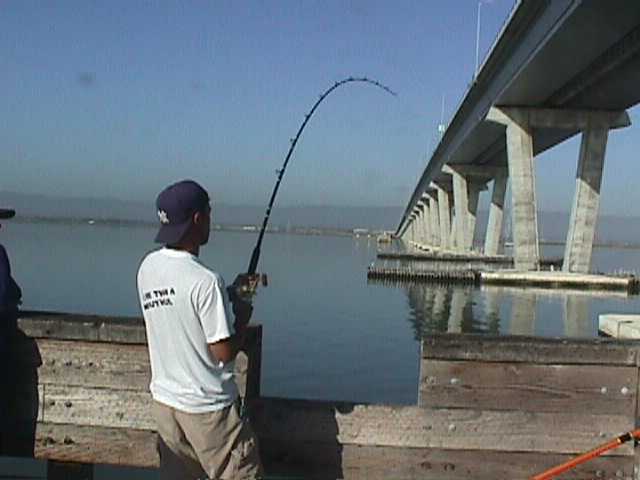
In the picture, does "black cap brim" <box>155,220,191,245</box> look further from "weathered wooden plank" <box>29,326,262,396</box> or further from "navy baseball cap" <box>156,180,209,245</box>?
"weathered wooden plank" <box>29,326,262,396</box>

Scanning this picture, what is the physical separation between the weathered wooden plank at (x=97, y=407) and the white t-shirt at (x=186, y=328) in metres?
1.23

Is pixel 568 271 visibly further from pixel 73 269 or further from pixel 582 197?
pixel 73 269

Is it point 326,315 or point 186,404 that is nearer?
point 186,404

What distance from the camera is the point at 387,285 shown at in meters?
55.9

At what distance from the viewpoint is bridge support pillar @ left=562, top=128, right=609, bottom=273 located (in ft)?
172

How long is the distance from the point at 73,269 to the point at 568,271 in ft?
127

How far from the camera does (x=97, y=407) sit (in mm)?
4941

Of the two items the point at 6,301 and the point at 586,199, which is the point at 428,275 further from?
the point at 6,301

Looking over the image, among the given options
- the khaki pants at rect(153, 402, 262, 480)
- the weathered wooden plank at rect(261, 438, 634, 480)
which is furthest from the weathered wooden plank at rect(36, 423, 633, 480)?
the khaki pants at rect(153, 402, 262, 480)

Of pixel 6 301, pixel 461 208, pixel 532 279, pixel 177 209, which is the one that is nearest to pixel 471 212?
pixel 461 208

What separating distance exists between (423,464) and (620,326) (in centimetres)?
1852

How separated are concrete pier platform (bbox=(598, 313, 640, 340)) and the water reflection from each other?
1.46 metres

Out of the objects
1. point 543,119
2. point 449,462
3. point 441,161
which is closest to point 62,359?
point 449,462

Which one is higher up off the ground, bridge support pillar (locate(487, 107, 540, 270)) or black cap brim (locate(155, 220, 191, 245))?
bridge support pillar (locate(487, 107, 540, 270))
